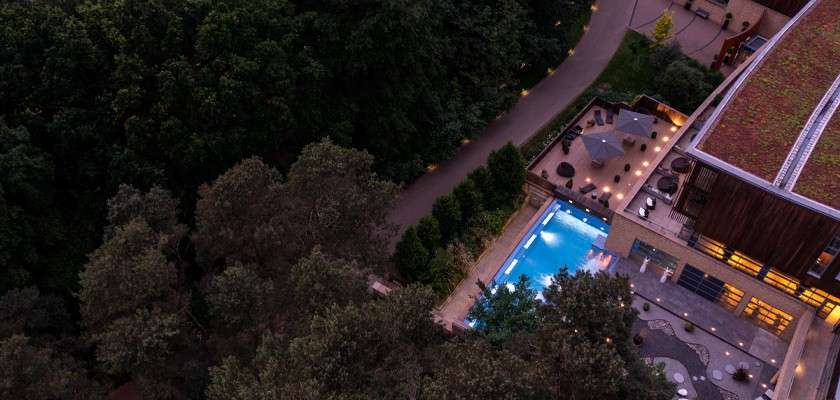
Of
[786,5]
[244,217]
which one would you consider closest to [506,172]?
[244,217]

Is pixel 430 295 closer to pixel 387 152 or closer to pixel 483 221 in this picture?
pixel 483 221

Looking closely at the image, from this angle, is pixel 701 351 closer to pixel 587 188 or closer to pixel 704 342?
pixel 704 342

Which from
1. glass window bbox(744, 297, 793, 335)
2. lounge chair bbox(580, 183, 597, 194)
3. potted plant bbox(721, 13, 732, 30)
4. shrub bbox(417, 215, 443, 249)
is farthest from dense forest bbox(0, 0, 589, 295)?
potted plant bbox(721, 13, 732, 30)

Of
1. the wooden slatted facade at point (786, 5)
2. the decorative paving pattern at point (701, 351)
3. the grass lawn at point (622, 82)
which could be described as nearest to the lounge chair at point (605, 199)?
the grass lawn at point (622, 82)

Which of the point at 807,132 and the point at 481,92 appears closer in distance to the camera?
the point at 807,132

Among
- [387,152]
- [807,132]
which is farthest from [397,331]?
[807,132]

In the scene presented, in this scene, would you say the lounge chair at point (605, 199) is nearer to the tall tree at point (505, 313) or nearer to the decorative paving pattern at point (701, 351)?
the decorative paving pattern at point (701, 351)
